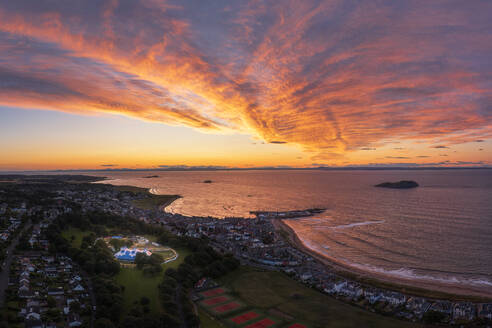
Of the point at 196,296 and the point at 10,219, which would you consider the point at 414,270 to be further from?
the point at 10,219

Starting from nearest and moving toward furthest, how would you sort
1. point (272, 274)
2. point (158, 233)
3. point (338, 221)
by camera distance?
point (272, 274) < point (158, 233) < point (338, 221)

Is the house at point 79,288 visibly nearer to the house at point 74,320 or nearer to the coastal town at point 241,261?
the coastal town at point 241,261

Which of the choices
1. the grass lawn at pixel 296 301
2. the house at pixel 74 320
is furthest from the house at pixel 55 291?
the grass lawn at pixel 296 301

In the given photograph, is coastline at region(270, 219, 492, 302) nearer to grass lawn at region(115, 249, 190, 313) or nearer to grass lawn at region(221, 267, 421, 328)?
grass lawn at region(221, 267, 421, 328)

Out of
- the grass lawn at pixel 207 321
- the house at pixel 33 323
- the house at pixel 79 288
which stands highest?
the house at pixel 33 323

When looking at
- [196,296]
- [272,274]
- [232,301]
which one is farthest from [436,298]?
[196,296]

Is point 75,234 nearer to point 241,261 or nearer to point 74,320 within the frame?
point 241,261
